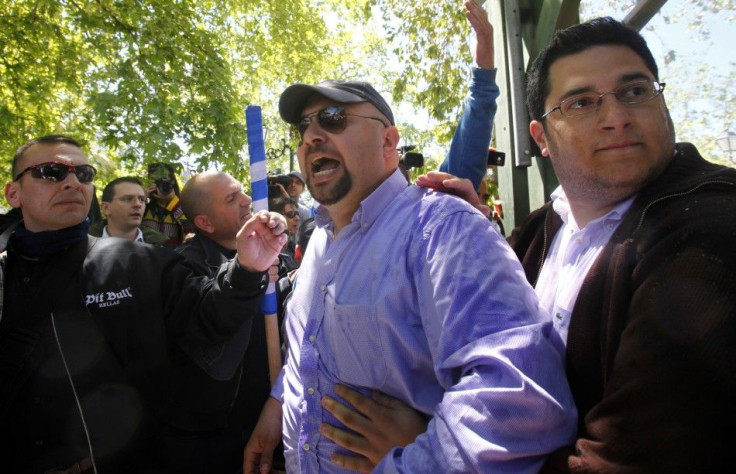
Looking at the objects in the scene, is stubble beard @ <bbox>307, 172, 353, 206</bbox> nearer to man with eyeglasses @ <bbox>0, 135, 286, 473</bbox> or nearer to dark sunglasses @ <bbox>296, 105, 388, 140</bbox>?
dark sunglasses @ <bbox>296, 105, 388, 140</bbox>

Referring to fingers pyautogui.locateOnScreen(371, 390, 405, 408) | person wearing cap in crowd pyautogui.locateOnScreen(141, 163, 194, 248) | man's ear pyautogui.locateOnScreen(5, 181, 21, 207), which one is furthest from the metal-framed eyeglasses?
person wearing cap in crowd pyautogui.locateOnScreen(141, 163, 194, 248)

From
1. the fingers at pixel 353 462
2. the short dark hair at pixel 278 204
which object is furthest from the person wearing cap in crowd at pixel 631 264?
the short dark hair at pixel 278 204

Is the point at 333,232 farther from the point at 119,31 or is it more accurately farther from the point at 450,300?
the point at 119,31

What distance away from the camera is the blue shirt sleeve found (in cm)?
262

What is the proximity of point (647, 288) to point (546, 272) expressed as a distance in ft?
2.08

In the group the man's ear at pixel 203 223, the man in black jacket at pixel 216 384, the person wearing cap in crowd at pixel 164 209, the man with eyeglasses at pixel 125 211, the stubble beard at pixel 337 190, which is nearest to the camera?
the stubble beard at pixel 337 190

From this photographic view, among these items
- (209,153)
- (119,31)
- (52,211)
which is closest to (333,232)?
(52,211)

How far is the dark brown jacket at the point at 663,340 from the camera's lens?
0.89 m

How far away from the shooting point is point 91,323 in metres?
2.28

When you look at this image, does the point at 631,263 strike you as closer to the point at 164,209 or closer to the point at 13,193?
the point at 13,193

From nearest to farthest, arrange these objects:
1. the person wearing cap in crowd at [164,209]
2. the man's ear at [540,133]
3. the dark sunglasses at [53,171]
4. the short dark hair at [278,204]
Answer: the man's ear at [540,133], the dark sunglasses at [53,171], the short dark hair at [278,204], the person wearing cap in crowd at [164,209]

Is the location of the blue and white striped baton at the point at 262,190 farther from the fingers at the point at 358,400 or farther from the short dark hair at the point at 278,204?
the short dark hair at the point at 278,204

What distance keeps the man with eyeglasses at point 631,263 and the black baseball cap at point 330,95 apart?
0.42 metres

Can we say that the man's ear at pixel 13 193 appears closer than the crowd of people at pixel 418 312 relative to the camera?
No
